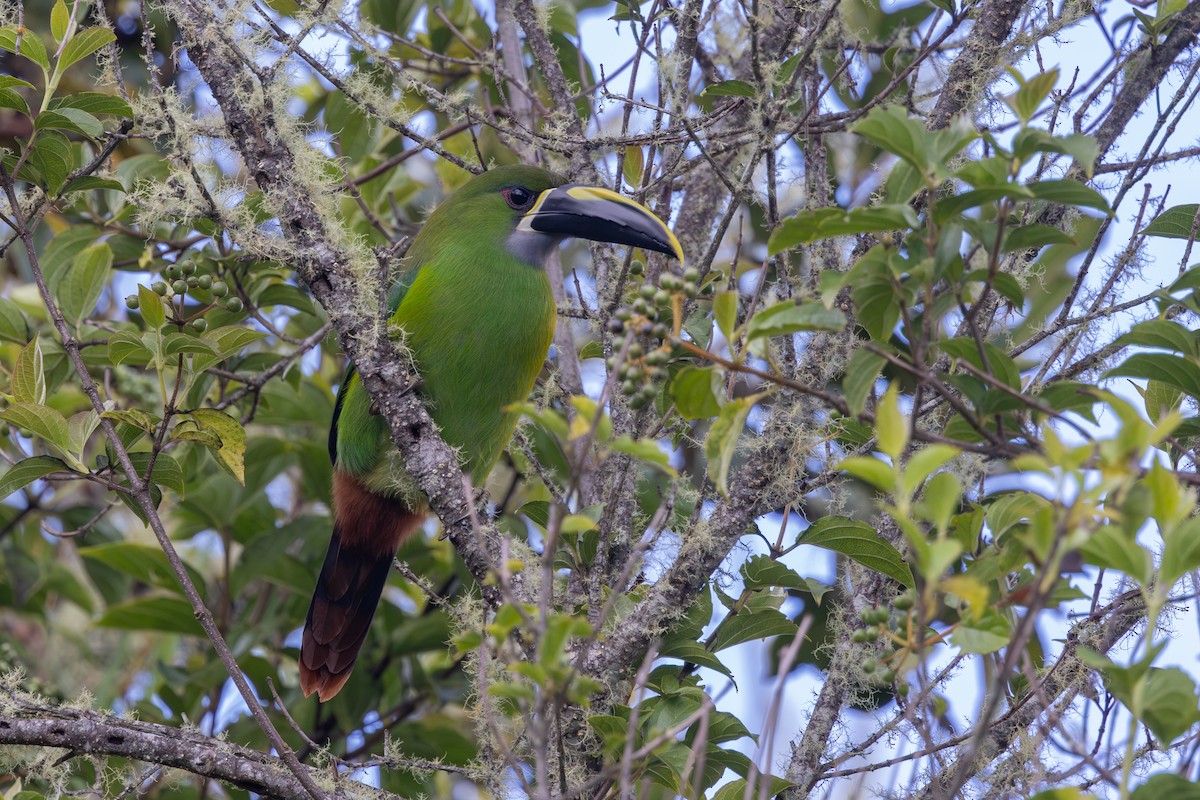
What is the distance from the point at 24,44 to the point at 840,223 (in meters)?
1.75

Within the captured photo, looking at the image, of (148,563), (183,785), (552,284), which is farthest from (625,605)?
(148,563)

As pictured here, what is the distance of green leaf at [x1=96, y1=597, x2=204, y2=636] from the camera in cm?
314

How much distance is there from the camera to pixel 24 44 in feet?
7.77

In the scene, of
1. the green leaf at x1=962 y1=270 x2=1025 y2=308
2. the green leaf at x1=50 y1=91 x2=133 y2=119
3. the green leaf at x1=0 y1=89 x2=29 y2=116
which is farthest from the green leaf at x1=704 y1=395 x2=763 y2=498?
the green leaf at x1=0 y1=89 x2=29 y2=116

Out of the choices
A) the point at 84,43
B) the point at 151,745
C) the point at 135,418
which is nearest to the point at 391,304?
the point at 135,418

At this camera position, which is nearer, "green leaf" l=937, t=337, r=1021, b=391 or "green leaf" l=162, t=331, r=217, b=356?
"green leaf" l=937, t=337, r=1021, b=391

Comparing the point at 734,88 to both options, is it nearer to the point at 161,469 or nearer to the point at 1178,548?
the point at 1178,548

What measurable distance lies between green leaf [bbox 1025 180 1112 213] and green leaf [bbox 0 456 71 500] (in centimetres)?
188

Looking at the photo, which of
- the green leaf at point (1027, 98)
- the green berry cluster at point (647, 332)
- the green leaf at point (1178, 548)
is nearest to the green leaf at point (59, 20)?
the green berry cluster at point (647, 332)

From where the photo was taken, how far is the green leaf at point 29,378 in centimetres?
242

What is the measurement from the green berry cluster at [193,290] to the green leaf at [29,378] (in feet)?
0.89

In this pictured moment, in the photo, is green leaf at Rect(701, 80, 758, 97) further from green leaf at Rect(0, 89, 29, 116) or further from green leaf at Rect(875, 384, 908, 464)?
green leaf at Rect(0, 89, 29, 116)

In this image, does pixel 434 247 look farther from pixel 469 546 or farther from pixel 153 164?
pixel 469 546

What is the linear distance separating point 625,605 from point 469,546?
12.7 inches
